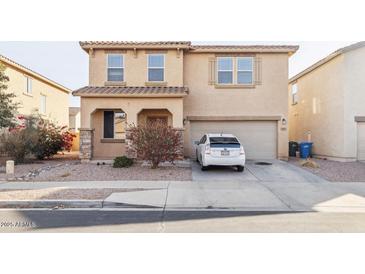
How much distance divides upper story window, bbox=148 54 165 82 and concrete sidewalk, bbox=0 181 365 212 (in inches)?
299

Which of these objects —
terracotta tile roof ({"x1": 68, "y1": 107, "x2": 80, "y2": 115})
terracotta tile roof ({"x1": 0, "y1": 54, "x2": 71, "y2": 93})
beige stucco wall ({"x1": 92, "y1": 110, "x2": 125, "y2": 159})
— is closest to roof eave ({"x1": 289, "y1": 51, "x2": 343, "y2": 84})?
beige stucco wall ({"x1": 92, "y1": 110, "x2": 125, "y2": 159})

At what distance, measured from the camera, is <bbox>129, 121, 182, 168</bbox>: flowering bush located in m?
11.2

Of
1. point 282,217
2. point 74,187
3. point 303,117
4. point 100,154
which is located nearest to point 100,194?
point 74,187

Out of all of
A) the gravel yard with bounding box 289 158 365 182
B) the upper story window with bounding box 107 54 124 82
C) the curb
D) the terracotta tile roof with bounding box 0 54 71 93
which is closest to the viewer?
the curb

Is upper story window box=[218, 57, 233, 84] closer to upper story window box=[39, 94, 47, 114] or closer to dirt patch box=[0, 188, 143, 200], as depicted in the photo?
dirt patch box=[0, 188, 143, 200]

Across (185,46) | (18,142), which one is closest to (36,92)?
(18,142)

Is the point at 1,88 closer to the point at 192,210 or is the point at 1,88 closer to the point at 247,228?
the point at 192,210

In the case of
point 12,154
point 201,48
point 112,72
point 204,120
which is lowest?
point 12,154

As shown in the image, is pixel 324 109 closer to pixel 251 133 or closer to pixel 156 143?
pixel 251 133

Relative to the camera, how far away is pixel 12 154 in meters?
13.6

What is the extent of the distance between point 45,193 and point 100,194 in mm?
1669

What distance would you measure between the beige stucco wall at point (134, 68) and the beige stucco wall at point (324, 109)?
879 cm

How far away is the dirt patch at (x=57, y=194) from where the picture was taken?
723 cm

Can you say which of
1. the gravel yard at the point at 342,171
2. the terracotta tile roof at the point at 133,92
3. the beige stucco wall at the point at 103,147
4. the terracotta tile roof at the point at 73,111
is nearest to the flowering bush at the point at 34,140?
the beige stucco wall at the point at 103,147
